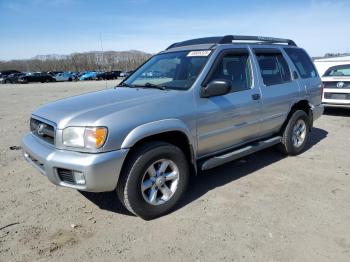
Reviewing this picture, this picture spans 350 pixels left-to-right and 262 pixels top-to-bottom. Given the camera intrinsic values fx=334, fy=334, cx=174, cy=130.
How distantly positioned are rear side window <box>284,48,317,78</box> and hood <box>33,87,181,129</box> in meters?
2.97

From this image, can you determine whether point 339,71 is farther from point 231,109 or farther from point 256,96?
point 231,109

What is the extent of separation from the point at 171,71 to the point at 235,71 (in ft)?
2.92

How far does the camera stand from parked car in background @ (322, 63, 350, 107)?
30.7ft

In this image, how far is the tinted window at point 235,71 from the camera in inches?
172

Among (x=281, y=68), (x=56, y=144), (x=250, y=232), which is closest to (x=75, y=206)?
(x=56, y=144)

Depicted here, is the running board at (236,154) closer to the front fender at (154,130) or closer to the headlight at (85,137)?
the front fender at (154,130)

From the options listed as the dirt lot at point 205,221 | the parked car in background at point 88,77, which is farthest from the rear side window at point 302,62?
the parked car in background at point 88,77

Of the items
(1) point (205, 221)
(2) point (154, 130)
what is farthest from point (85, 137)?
(1) point (205, 221)

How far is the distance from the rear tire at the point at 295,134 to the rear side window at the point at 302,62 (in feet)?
2.50

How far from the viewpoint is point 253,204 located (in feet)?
13.3

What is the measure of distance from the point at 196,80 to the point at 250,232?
6.08ft

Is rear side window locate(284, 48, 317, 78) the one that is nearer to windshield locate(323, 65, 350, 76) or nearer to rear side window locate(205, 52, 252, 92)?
rear side window locate(205, 52, 252, 92)

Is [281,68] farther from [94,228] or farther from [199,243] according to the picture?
[94,228]

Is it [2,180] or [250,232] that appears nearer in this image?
[250,232]
